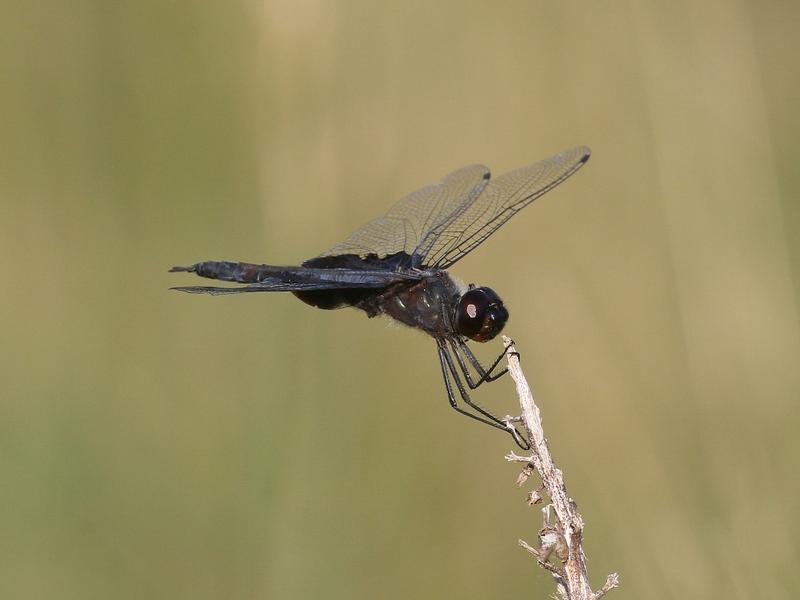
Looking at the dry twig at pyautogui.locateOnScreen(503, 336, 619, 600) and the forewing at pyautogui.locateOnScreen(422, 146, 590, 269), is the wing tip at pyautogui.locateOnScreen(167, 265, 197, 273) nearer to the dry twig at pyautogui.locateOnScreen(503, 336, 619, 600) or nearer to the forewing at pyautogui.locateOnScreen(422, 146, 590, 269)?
the forewing at pyautogui.locateOnScreen(422, 146, 590, 269)

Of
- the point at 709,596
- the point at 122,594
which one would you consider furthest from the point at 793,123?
the point at 122,594

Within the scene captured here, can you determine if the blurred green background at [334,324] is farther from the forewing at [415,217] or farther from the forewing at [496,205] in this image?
the forewing at [496,205]

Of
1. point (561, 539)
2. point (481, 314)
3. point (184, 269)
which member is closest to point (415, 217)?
point (481, 314)

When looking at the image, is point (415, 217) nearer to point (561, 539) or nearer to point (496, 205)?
point (496, 205)

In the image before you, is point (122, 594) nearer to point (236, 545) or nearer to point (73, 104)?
point (236, 545)

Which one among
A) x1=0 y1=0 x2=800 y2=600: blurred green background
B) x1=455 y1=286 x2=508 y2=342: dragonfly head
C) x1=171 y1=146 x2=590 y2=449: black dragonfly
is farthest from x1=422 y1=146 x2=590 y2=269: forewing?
x1=0 y1=0 x2=800 y2=600: blurred green background

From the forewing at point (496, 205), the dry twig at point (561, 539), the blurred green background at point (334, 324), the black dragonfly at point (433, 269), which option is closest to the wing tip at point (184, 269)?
the black dragonfly at point (433, 269)
